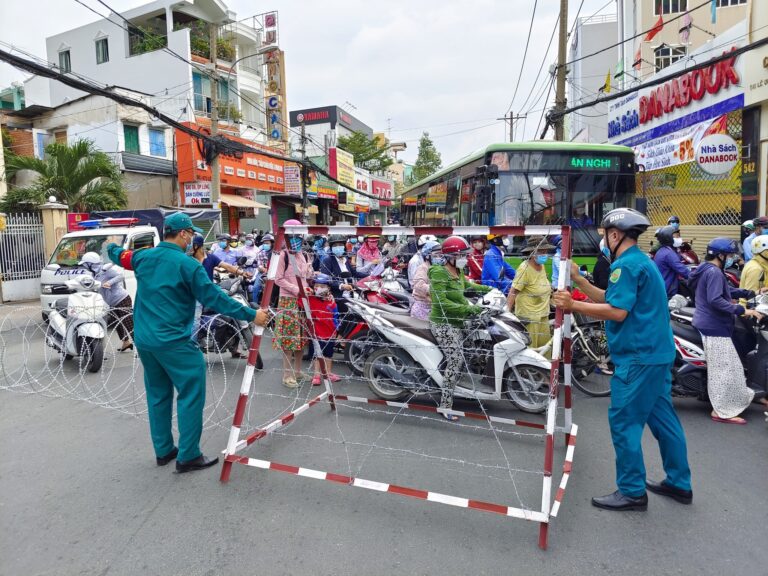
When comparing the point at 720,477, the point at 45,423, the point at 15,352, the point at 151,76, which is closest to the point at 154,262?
the point at 45,423

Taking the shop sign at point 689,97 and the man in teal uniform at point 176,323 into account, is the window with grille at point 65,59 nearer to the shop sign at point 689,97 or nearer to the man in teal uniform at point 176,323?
the shop sign at point 689,97

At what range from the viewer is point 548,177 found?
30.0ft

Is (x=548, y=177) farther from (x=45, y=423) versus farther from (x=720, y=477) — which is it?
(x=45, y=423)

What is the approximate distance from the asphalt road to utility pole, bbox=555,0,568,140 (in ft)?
39.3

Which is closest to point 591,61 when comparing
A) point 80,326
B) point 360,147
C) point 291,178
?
point 360,147

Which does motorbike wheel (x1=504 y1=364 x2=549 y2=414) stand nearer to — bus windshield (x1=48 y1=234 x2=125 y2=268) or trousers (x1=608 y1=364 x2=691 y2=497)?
trousers (x1=608 y1=364 x2=691 y2=497)

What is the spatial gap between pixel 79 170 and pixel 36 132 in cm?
750

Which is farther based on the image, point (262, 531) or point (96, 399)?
point (96, 399)

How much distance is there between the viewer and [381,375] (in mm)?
5488

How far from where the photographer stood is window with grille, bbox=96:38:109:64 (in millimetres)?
28028

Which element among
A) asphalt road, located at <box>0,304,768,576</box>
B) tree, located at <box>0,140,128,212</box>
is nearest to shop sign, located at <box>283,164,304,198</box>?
tree, located at <box>0,140,128,212</box>

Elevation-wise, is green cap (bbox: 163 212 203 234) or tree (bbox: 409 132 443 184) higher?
tree (bbox: 409 132 443 184)

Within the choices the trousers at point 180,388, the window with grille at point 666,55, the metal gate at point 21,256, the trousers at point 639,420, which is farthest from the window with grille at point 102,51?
the trousers at point 639,420

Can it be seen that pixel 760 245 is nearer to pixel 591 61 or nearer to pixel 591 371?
pixel 591 371
